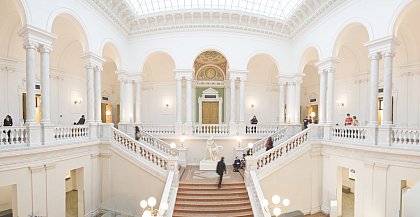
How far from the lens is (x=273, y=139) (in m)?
14.6

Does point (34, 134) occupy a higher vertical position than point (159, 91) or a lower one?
lower

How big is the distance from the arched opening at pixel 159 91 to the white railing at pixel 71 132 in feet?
23.6

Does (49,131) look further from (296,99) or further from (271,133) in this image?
(296,99)

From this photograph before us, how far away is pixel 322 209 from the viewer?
39.2 ft

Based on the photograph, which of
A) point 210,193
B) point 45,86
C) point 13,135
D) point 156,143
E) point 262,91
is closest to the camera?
point 13,135

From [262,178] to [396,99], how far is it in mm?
8480

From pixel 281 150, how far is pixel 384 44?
5.93m

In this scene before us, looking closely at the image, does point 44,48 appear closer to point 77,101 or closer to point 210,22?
point 77,101

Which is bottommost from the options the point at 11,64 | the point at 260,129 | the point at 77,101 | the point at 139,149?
the point at 139,149

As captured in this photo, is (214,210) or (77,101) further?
(77,101)

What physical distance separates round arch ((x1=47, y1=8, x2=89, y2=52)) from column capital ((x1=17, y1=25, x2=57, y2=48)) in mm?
327

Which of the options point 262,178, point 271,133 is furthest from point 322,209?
point 271,133

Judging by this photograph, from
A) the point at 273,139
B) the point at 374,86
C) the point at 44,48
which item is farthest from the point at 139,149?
the point at 374,86

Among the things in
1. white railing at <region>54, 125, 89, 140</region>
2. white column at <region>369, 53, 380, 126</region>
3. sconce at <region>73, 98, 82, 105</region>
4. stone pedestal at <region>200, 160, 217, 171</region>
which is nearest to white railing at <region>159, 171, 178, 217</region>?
stone pedestal at <region>200, 160, 217, 171</region>
